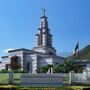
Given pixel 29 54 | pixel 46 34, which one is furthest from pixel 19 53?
pixel 46 34

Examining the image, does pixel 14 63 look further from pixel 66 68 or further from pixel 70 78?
pixel 70 78

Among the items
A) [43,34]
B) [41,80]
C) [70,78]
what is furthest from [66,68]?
[43,34]

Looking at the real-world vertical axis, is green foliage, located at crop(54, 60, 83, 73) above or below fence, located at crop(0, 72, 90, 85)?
above

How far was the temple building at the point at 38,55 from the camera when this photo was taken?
3113 inches

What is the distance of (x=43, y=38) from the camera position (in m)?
87.2

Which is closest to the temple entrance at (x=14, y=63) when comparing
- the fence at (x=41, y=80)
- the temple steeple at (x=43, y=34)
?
the temple steeple at (x=43, y=34)

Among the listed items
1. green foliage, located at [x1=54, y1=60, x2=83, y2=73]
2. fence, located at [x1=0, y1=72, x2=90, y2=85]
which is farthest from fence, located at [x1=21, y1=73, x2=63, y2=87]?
green foliage, located at [x1=54, y1=60, x2=83, y2=73]

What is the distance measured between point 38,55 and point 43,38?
739 cm

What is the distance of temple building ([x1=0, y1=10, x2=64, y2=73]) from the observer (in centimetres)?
7906

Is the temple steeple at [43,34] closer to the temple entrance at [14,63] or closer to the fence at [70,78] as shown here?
the temple entrance at [14,63]

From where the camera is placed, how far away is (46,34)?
3415 inches

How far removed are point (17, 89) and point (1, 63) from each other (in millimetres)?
60987

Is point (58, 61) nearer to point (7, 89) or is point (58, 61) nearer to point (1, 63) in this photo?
point (1, 63)

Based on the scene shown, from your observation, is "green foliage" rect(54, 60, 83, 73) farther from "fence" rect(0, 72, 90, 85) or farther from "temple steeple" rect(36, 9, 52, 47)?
"temple steeple" rect(36, 9, 52, 47)
